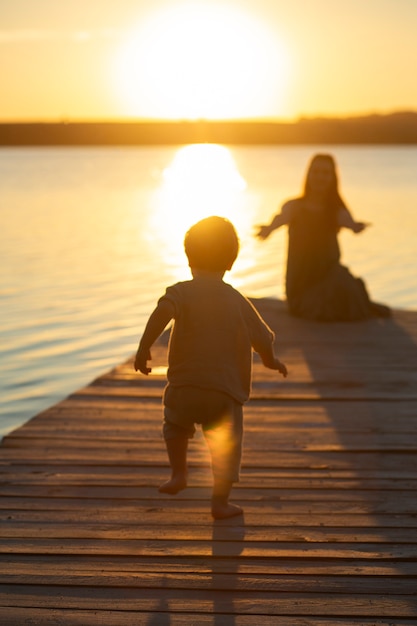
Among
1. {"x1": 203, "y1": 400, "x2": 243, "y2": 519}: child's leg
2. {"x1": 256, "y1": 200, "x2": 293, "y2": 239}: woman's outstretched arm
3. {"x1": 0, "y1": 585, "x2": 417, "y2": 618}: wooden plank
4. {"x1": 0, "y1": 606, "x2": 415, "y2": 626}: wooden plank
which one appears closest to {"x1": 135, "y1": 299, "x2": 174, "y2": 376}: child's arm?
{"x1": 203, "y1": 400, "x2": 243, "y2": 519}: child's leg

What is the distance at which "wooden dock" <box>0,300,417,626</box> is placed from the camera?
12.0 ft

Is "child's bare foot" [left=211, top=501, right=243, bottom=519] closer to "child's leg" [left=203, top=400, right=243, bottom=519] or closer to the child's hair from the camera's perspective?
"child's leg" [left=203, top=400, right=243, bottom=519]

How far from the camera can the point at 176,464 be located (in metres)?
4.69

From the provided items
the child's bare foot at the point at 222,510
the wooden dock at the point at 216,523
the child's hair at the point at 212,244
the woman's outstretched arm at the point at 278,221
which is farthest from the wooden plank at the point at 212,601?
the woman's outstretched arm at the point at 278,221

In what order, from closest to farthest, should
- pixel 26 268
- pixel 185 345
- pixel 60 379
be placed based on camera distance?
1. pixel 185 345
2. pixel 60 379
3. pixel 26 268

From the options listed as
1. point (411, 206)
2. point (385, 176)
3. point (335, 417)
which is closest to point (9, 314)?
point (335, 417)

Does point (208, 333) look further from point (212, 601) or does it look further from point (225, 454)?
point (212, 601)

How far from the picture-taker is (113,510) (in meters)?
4.60

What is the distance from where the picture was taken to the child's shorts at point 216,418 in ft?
14.4

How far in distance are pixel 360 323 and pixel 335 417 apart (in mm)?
3676

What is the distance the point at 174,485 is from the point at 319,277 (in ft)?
18.7

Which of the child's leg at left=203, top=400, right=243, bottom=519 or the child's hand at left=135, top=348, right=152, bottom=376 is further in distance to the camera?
the child's leg at left=203, top=400, right=243, bottom=519

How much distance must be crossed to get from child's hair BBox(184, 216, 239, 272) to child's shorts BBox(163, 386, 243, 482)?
0.56 m

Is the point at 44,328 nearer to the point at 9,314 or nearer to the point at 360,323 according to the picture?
the point at 9,314
